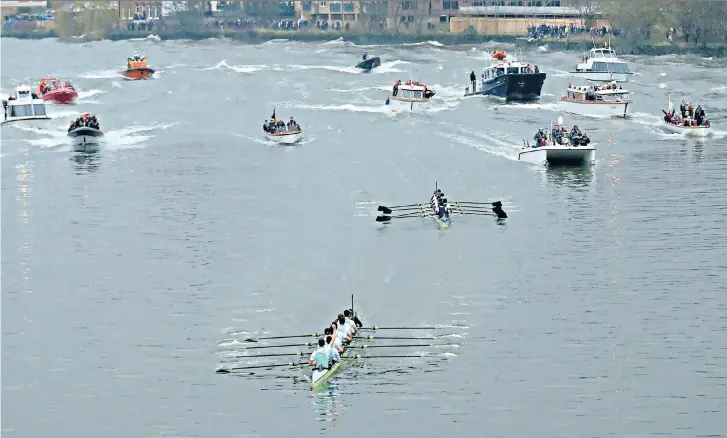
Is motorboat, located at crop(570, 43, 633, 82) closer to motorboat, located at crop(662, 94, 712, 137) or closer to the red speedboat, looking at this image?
motorboat, located at crop(662, 94, 712, 137)

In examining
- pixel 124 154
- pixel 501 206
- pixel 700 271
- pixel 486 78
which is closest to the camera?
pixel 700 271

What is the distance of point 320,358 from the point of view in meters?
46.7

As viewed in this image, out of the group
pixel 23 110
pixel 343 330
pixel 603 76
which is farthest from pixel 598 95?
pixel 343 330

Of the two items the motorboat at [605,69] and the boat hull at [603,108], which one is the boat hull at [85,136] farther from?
the motorboat at [605,69]

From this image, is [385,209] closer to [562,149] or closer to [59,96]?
[562,149]

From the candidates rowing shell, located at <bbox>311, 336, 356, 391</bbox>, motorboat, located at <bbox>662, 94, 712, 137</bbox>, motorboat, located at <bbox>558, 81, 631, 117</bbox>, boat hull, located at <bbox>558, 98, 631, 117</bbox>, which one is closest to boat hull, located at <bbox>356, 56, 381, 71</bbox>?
motorboat, located at <bbox>558, 81, 631, 117</bbox>

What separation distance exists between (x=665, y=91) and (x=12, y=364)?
346ft

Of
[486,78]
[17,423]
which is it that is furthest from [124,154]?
[17,423]

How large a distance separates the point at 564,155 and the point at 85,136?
1480 inches

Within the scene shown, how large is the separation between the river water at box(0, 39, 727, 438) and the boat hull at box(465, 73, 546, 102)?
74.7ft

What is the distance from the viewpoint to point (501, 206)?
75.6 m

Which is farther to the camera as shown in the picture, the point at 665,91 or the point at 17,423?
the point at 665,91

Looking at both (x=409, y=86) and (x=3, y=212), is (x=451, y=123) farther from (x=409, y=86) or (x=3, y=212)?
(x=3, y=212)

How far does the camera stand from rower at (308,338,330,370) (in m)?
46.6
